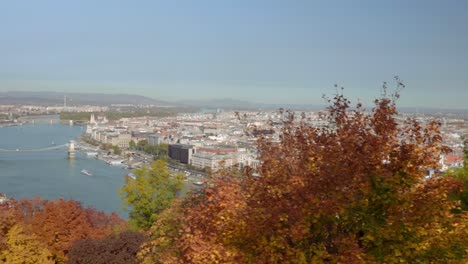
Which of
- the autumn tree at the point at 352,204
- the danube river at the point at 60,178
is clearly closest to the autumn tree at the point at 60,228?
the autumn tree at the point at 352,204

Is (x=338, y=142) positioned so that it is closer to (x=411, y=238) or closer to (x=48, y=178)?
(x=411, y=238)

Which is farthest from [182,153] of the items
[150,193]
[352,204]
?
[352,204]

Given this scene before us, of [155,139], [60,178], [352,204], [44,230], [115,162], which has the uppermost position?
[352,204]

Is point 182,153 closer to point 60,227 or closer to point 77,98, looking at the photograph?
point 60,227

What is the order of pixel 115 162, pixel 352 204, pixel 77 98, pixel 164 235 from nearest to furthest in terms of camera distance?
pixel 352 204
pixel 164 235
pixel 115 162
pixel 77 98

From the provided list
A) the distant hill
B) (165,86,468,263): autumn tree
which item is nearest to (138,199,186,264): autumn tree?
(165,86,468,263): autumn tree

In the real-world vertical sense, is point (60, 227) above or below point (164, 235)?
below

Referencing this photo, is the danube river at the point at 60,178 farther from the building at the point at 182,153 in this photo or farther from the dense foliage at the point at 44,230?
the dense foliage at the point at 44,230
